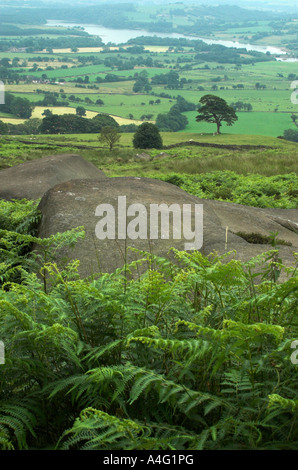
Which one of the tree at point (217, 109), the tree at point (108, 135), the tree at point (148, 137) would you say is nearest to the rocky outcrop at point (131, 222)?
the tree at point (108, 135)

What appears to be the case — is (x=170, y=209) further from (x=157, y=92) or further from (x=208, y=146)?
(x=157, y=92)

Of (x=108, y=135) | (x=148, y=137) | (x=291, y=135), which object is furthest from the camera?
(x=291, y=135)

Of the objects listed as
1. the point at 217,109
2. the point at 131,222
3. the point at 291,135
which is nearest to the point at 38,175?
the point at 131,222

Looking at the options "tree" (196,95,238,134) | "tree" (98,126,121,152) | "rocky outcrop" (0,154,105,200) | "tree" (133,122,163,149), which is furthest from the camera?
"tree" (196,95,238,134)

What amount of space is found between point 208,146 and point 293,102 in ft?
319

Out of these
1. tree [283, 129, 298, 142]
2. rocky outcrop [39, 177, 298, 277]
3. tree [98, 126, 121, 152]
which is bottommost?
rocky outcrop [39, 177, 298, 277]

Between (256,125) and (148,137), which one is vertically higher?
(256,125)

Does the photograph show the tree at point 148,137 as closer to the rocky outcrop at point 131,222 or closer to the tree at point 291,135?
the tree at point 291,135

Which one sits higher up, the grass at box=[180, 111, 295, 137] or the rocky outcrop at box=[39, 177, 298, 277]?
the grass at box=[180, 111, 295, 137]

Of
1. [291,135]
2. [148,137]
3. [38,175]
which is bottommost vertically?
[38,175]

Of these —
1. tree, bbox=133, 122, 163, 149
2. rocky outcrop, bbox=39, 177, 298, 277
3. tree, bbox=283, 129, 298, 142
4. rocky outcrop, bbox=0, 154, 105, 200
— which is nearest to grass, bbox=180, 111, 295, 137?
tree, bbox=283, 129, 298, 142

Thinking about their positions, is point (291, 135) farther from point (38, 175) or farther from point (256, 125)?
A: point (38, 175)

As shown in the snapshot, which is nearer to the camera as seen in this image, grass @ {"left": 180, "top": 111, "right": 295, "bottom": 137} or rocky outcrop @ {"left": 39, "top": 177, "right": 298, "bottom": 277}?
rocky outcrop @ {"left": 39, "top": 177, "right": 298, "bottom": 277}

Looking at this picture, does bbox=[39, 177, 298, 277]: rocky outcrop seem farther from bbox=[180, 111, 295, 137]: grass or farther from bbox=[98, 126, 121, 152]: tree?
bbox=[180, 111, 295, 137]: grass
